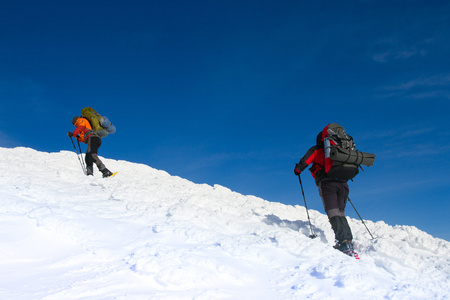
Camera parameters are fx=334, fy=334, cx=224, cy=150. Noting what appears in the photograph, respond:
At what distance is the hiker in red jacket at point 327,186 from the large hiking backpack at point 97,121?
804 cm

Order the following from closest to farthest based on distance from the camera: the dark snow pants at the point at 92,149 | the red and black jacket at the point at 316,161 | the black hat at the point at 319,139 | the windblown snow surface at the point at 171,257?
the windblown snow surface at the point at 171,257, the red and black jacket at the point at 316,161, the black hat at the point at 319,139, the dark snow pants at the point at 92,149

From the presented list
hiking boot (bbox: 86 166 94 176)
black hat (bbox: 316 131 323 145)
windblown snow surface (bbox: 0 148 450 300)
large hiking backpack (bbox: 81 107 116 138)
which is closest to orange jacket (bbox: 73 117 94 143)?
large hiking backpack (bbox: 81 107 116 138)

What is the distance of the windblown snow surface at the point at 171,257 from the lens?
3.74 metres

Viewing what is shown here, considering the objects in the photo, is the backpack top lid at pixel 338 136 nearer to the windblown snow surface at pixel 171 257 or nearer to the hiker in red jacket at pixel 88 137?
the windblown snow surface at pixel 171 257

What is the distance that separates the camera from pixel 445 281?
210 inches

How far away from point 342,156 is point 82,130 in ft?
31.2

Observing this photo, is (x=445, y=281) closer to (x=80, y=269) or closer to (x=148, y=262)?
(x=148, y=262)

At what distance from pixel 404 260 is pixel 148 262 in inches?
202

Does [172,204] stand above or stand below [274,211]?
below

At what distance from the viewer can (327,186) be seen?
707 centimetres

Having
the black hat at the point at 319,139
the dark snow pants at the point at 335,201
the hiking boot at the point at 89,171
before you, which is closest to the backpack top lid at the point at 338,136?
the black hat at the point at 319,139

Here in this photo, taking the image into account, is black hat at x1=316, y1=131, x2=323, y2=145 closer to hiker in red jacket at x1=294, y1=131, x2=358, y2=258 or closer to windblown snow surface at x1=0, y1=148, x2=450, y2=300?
hiker in red jacket at x1=294, y1=131, x2=358, y2=258

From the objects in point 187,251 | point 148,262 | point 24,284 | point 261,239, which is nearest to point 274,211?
point 261,239

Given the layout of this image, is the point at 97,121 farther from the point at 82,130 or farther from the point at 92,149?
the point at 92,149
